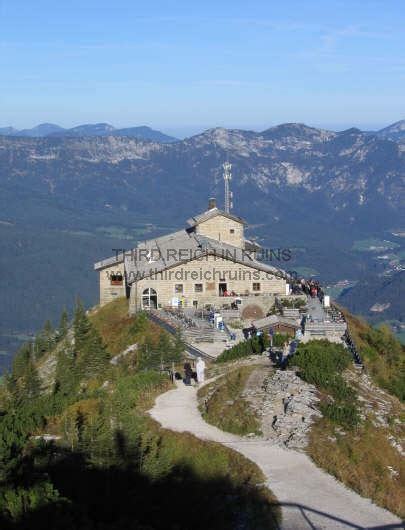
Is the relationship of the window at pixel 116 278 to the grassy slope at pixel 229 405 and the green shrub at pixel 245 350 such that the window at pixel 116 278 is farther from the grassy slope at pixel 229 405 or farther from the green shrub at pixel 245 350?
the grassy slope at pixel 229 405

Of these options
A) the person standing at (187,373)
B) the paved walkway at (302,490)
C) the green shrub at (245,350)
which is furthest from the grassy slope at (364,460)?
the green shrub at (245,350)

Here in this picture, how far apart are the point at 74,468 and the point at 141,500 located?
2314 millimetres

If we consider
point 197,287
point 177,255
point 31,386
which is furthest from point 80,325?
point 31,386

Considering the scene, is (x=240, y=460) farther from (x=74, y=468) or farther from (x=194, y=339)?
(x=194, y=339)

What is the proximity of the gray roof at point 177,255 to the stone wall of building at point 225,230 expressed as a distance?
58.8 inches

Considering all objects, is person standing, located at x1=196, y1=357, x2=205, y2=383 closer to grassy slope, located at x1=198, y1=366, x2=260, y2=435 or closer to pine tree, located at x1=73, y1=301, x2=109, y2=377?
grassy slope, located at x1=198, y1=366, x2=260, y2=435

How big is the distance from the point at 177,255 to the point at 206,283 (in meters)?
A: 2.80

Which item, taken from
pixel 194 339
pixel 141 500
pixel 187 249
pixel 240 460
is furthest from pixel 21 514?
pixel 187 249

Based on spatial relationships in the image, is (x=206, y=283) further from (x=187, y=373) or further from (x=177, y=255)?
(x=187, y=373)

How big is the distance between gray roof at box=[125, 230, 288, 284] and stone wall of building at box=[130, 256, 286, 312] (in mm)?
348

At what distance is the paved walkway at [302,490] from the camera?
23.3 metres

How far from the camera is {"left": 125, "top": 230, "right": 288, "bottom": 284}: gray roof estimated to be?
56.8m

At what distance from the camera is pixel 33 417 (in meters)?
30.7

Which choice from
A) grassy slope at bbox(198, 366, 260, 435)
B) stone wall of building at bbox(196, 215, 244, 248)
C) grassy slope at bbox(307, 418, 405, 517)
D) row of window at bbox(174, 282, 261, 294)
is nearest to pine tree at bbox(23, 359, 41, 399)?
grassy slope at bbox(198, 366, 260, 435)
